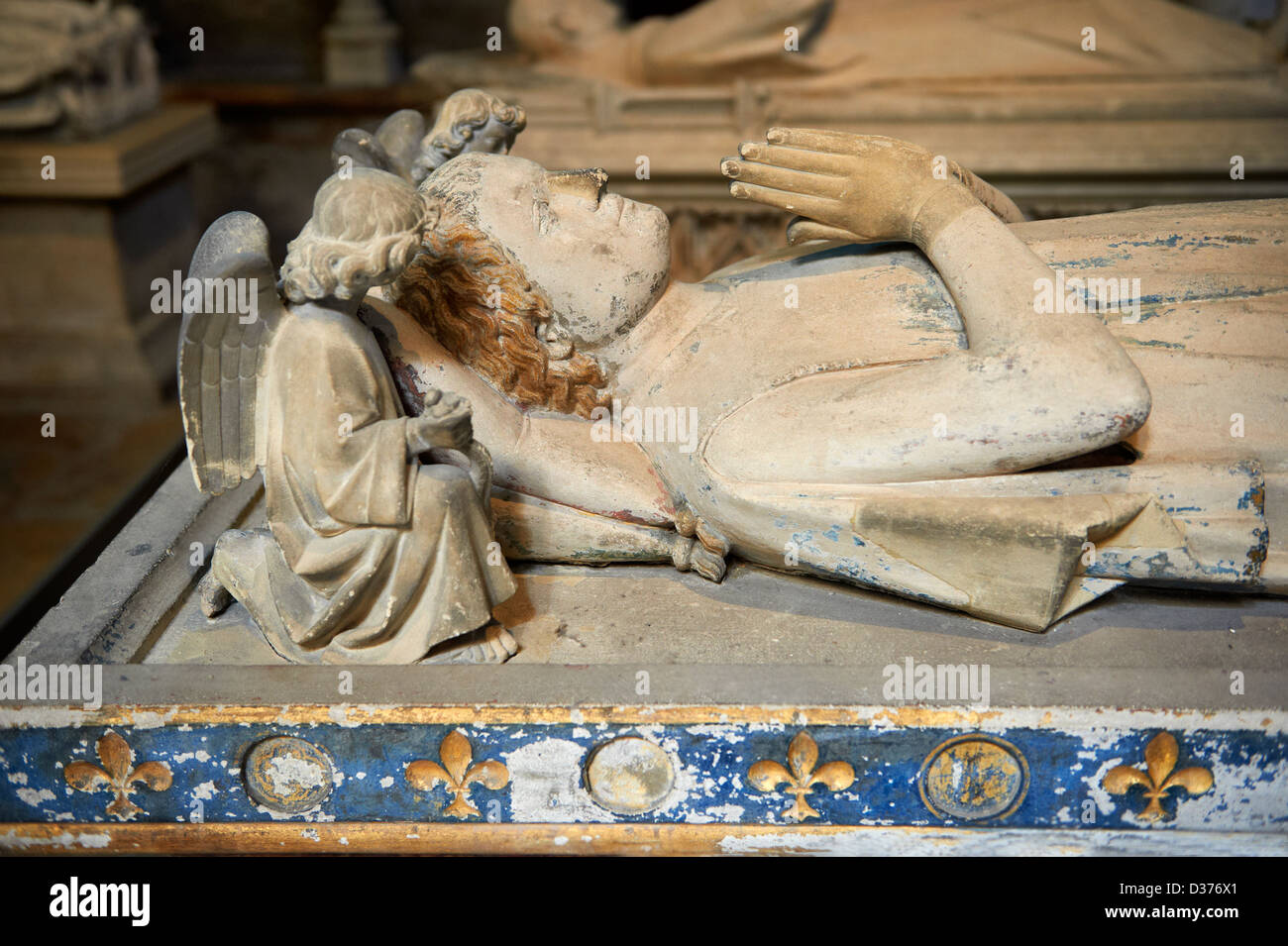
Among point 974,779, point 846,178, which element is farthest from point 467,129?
point 974,779

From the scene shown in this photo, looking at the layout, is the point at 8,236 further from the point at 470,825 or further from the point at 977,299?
the point at 977,299

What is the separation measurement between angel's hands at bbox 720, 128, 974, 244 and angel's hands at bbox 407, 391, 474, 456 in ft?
2.72

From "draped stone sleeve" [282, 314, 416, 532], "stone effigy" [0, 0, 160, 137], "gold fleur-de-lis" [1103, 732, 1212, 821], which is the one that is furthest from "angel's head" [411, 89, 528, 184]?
"stone effigy" [0, 0, 160, 137]

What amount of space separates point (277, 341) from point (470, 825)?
1012mm

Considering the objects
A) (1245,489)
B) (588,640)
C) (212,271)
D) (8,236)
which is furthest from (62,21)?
(1245,489)

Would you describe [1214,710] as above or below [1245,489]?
below

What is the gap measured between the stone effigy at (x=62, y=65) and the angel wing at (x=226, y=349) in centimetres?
337

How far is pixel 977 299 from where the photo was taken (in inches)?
104

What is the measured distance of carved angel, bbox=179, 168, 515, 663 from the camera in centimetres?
241

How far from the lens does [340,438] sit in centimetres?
243
